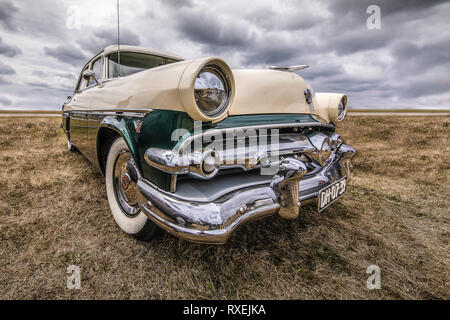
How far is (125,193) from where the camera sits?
173 cm

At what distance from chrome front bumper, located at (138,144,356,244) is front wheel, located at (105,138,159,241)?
261mm

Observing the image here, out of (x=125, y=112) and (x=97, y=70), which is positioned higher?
(x=97, y=70)

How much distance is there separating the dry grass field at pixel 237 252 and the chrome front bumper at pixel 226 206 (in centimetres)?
38

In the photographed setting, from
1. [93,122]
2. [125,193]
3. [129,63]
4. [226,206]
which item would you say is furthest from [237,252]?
Answer: [129,63]

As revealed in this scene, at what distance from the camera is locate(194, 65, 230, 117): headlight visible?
125cm

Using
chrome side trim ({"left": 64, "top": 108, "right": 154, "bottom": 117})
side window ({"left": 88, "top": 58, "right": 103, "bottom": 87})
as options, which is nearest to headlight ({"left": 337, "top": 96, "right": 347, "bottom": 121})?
chrome side trim ({"left": 64, "top": 108, "right": 154, "bottom": 117})

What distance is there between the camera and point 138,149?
1.38m

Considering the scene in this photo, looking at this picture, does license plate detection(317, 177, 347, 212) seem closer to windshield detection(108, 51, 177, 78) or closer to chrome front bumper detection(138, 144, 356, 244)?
chrome front bumper detection(138, 144, 356, 244)

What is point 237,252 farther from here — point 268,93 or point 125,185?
point 268,93

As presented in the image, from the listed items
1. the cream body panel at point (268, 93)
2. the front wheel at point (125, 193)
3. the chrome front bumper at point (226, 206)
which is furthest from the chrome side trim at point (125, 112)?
the cream body panel at point (268, 93)

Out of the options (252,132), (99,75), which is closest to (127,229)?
(252,132)

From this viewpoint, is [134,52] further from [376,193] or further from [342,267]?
[376,193]

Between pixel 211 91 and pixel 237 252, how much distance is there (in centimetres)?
103

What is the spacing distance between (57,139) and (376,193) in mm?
6105
